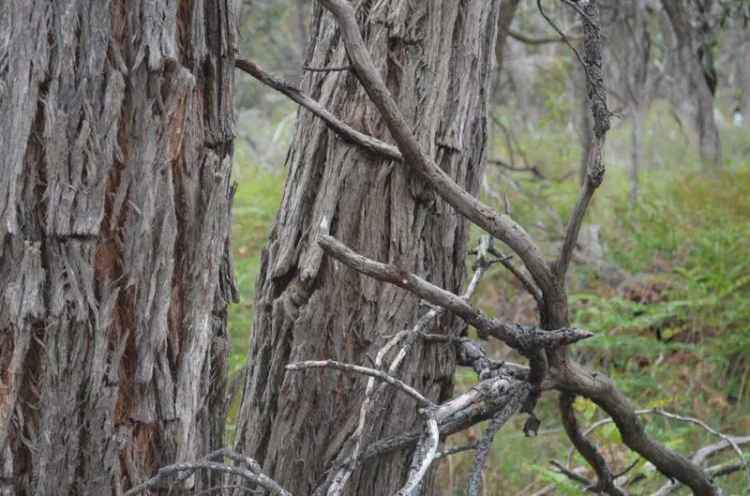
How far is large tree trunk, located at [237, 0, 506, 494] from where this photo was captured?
2.20 meters

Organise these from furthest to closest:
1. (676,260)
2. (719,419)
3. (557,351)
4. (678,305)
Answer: (676,260) < (678,305) < (719,419) < (557,351)

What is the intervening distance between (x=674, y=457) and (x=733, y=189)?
5.44 metres

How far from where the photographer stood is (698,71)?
6.75 meters

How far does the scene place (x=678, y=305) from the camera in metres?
5.21

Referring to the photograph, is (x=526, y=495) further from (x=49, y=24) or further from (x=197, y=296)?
(x=49, y=24)

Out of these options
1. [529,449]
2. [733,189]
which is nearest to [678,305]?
[529,449]

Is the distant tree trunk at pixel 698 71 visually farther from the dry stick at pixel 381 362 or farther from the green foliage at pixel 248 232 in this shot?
the dry stick at pixel 381 362

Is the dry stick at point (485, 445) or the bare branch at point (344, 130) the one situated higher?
the bare branch at point (344, 130)

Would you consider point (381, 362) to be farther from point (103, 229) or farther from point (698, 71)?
point (698, 71)

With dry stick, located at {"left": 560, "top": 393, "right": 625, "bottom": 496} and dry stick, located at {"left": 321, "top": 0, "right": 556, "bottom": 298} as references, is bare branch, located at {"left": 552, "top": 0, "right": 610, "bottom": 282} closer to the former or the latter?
dry stick, located at {"left": 321, "top": 0, "right": 556, "bottom": 298}

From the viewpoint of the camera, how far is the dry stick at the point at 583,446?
8.14 feet

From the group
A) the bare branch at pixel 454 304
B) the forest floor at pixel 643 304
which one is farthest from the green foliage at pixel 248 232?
the bare branch at pixel 454 304

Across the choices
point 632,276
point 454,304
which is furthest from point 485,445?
point 632,276

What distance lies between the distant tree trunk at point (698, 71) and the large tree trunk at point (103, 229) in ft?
15.9
